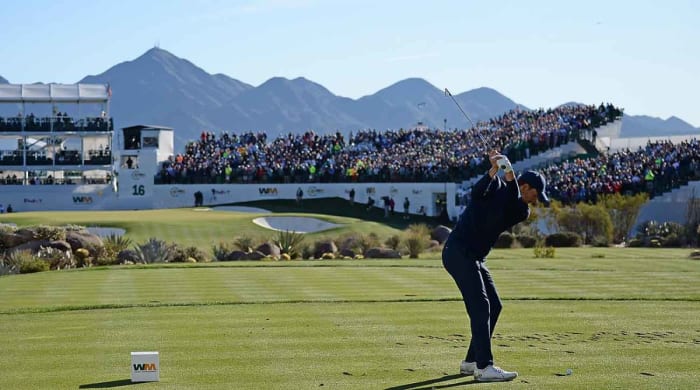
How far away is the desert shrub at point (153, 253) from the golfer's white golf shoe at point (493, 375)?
23876mm

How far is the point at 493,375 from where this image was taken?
11461 mm

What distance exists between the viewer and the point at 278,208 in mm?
70562

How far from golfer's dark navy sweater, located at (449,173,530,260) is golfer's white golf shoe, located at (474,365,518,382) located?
3.94ft

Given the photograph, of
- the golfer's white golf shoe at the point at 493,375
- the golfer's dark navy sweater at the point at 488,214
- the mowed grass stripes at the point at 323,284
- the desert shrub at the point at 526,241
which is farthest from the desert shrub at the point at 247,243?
the golfer's white golf shoe at the point at 493,375

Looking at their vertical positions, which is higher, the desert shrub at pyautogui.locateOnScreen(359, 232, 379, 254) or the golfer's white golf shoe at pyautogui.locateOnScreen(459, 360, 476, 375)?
the golfer's white golf shoe at pyautogui.locateOnScreen(459, 360, 476, 375)

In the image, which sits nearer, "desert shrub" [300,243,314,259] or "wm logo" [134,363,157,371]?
"wm logo" [134,363,157,371]

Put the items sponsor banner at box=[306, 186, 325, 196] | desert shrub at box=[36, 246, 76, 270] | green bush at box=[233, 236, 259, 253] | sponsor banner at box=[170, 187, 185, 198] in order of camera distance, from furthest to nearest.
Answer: sponsor banner at box=[170, 187, 185, 198], sponsor banner at box=[306, 186, 325, 196], green bush at box=[233, 236, 259, 253], desert shrub at box=[36, 246, 76, 270]

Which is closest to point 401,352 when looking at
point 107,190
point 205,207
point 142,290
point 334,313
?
point 334,313

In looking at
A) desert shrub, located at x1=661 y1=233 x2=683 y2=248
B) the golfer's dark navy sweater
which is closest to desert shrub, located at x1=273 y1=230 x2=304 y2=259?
desert shrub, located at x1=661 y1=233 x2=683 y2=248

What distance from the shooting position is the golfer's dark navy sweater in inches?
458

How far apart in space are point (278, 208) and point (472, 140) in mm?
13727

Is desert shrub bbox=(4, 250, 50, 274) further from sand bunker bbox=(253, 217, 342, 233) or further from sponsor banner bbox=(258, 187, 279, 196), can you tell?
sponsor banner bbox=(258, 187, 279, 196)

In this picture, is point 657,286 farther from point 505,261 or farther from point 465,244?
point 465,244

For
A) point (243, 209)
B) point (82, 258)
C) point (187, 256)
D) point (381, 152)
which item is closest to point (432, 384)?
point (82, 258)
